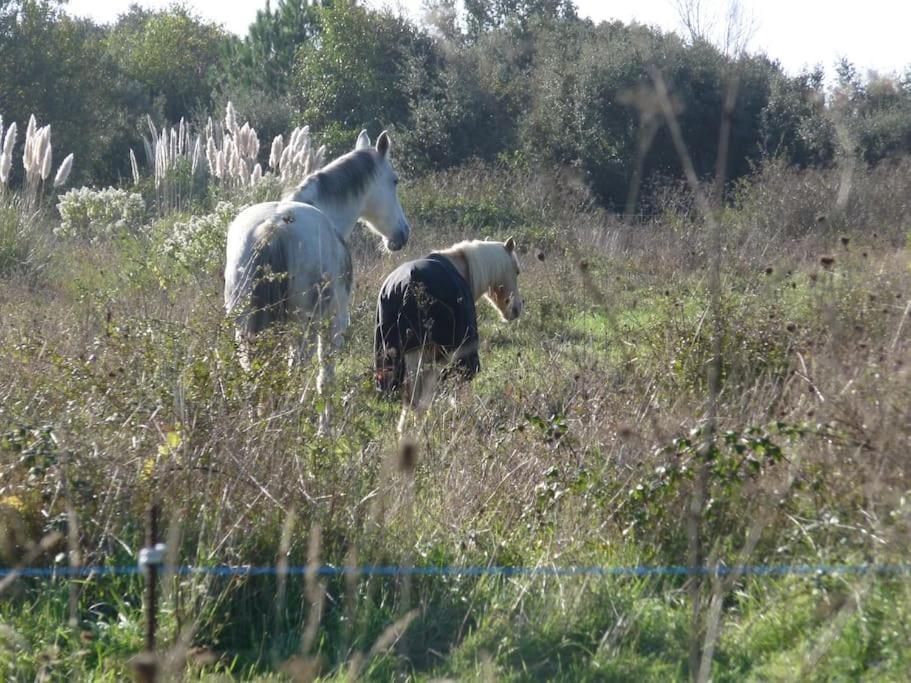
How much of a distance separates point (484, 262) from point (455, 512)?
164 inches

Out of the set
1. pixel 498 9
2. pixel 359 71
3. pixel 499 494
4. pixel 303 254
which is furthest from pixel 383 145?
pixel 498 9

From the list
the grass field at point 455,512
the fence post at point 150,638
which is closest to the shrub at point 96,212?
the grass field at point 455,512

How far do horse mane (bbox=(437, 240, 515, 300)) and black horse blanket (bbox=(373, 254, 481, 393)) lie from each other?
102 cm

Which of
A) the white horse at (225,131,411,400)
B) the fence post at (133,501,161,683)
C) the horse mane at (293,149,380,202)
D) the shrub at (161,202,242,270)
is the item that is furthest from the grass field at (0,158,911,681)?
the shrub at (161,202,242,270)

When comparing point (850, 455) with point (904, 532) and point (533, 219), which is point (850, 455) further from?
point (533, 219)

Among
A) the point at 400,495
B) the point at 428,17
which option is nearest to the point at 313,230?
the point at 400,495

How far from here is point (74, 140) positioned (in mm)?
28172

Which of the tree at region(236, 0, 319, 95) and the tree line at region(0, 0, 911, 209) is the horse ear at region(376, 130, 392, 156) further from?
the tree at region(236, 0, 319, 95)

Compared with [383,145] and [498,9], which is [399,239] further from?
[498,9]

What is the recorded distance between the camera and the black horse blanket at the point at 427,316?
6.84 metres

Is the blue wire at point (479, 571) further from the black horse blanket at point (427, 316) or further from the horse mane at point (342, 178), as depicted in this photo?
the horse mane at point (342, 178)

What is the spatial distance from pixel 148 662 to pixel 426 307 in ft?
16.3

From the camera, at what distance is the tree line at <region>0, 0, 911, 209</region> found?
23.0 meters

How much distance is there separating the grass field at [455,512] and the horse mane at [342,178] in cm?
240
